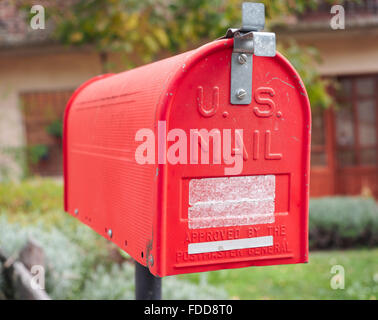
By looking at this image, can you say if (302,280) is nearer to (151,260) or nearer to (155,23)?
(155,23)

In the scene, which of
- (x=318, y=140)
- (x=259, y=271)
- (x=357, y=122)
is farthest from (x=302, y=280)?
(x=357, y=122)

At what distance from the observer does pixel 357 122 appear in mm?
7633

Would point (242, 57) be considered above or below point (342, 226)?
above

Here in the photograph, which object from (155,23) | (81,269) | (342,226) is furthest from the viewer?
(342,226)

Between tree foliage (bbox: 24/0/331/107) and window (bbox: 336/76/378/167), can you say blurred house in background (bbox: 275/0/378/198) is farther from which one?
tree foliage (bbox: 24/0/331/107)

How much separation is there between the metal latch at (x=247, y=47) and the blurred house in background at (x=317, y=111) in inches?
216

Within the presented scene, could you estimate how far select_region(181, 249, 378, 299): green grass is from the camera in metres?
3.91

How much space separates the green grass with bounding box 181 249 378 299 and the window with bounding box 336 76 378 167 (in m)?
2.89

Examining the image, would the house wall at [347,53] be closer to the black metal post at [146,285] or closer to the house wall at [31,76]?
the house wall at [31,76]

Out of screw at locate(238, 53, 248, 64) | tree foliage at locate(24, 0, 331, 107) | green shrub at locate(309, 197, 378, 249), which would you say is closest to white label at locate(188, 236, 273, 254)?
screw at locate(238, 53, 248, 64)

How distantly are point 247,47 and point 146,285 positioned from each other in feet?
3.06

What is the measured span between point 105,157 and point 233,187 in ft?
1.62

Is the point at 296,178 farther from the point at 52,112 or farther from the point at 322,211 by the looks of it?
the point at 52,112

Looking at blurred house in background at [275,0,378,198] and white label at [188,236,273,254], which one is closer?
white label at [188,236,273,254]
